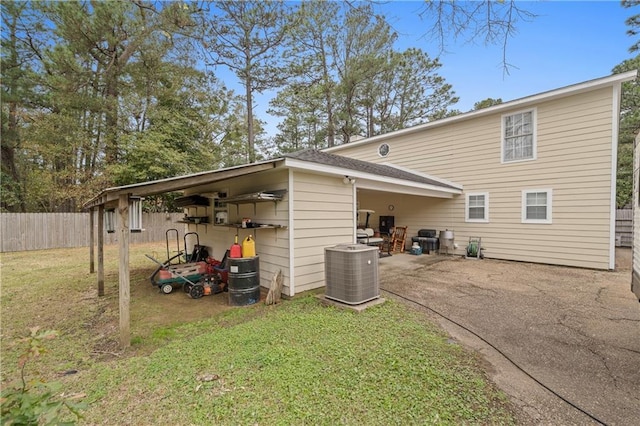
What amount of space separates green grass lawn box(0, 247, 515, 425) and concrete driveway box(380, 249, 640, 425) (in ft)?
1.07

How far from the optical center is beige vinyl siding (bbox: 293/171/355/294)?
16.1ft

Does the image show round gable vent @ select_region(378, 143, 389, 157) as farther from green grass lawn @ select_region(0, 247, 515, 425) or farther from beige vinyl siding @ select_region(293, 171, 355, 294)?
green grass lawn @ select_region(0, 247, 515, 425)

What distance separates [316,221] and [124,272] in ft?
9.99

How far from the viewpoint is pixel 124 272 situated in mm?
3244

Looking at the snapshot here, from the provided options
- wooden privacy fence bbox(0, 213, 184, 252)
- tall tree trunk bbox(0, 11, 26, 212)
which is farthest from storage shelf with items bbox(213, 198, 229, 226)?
tall tree trunk bbox(0, 11, 26, 212)

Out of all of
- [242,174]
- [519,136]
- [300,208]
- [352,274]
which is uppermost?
[519,136]

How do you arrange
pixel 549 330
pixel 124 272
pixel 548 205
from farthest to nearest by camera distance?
pixel 548 205
pixel 549 330
pixel 124 272

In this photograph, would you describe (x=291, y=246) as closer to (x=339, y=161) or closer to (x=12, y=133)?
(x=339, y=161)

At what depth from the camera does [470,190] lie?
29.3ft

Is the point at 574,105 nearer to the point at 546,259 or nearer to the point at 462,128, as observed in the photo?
the point at 462,128

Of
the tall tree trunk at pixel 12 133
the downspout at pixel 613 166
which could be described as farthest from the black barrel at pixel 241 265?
the tall tree trunk at pixel 12 133

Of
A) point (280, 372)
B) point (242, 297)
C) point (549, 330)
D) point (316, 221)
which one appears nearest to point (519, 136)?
point (549, 330)

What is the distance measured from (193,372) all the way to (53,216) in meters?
12.9

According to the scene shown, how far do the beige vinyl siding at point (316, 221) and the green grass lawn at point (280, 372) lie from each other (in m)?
1.17
